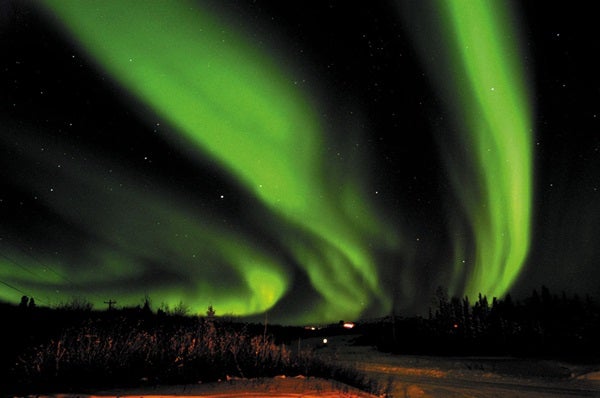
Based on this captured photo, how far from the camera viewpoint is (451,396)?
580 inches

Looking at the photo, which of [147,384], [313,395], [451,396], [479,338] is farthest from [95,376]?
[479,338]

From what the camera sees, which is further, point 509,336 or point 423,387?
point 509,336

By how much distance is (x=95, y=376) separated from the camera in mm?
9062

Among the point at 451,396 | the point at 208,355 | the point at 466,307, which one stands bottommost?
the point at 451,396

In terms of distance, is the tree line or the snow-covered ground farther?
the tree line

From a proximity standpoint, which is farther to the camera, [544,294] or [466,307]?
[544,294]

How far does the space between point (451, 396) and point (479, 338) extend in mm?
42066

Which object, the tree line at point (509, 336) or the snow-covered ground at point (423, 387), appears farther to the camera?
the tree line at point (509, 336)

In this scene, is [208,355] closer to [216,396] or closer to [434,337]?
[216,396]

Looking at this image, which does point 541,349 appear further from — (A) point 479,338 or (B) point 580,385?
(B) point 580,385

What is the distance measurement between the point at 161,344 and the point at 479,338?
49530 mm

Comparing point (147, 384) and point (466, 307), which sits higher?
point (466, 307)

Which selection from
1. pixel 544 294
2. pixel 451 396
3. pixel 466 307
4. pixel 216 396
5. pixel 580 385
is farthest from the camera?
pixel 544 294

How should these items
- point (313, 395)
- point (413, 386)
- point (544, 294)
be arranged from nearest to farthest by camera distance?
point (313, 395)
point (413, 386)
point (544, 294)
